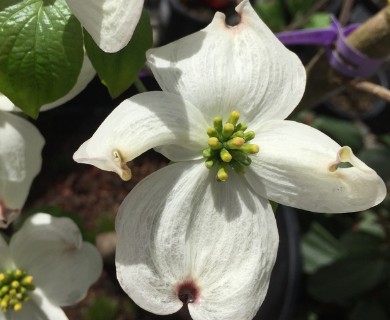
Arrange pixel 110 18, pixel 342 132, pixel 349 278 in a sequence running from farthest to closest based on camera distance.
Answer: pixel 342 132
pixel 349 278
pixel 110 18

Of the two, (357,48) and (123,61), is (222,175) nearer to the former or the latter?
(123,61)

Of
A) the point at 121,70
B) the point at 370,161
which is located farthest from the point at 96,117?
the point at 121,70

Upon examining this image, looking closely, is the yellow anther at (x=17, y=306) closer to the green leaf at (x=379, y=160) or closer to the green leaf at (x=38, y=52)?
the green leaf at (x=38, y=52)

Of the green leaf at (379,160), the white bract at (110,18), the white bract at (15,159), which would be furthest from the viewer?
the green leaf at (379,160)

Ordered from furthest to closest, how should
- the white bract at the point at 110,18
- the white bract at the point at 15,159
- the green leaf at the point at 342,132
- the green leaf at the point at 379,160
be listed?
1. the green leaf at the point at 342,132
2. the green leaf at the point at 379,160
3. the white bract at the point at 15,159
4. the white bract at the point at 110,18

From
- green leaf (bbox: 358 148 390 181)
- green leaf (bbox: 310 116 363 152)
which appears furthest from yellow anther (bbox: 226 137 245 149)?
green leaf (bbox: 310 116 363 152)

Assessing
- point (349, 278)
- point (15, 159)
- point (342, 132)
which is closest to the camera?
point (15, 159)

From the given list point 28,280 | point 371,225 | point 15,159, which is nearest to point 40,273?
point 28,280

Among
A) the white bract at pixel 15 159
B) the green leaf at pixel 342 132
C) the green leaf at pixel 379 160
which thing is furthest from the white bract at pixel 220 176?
the green leaf at pixel 342 132
